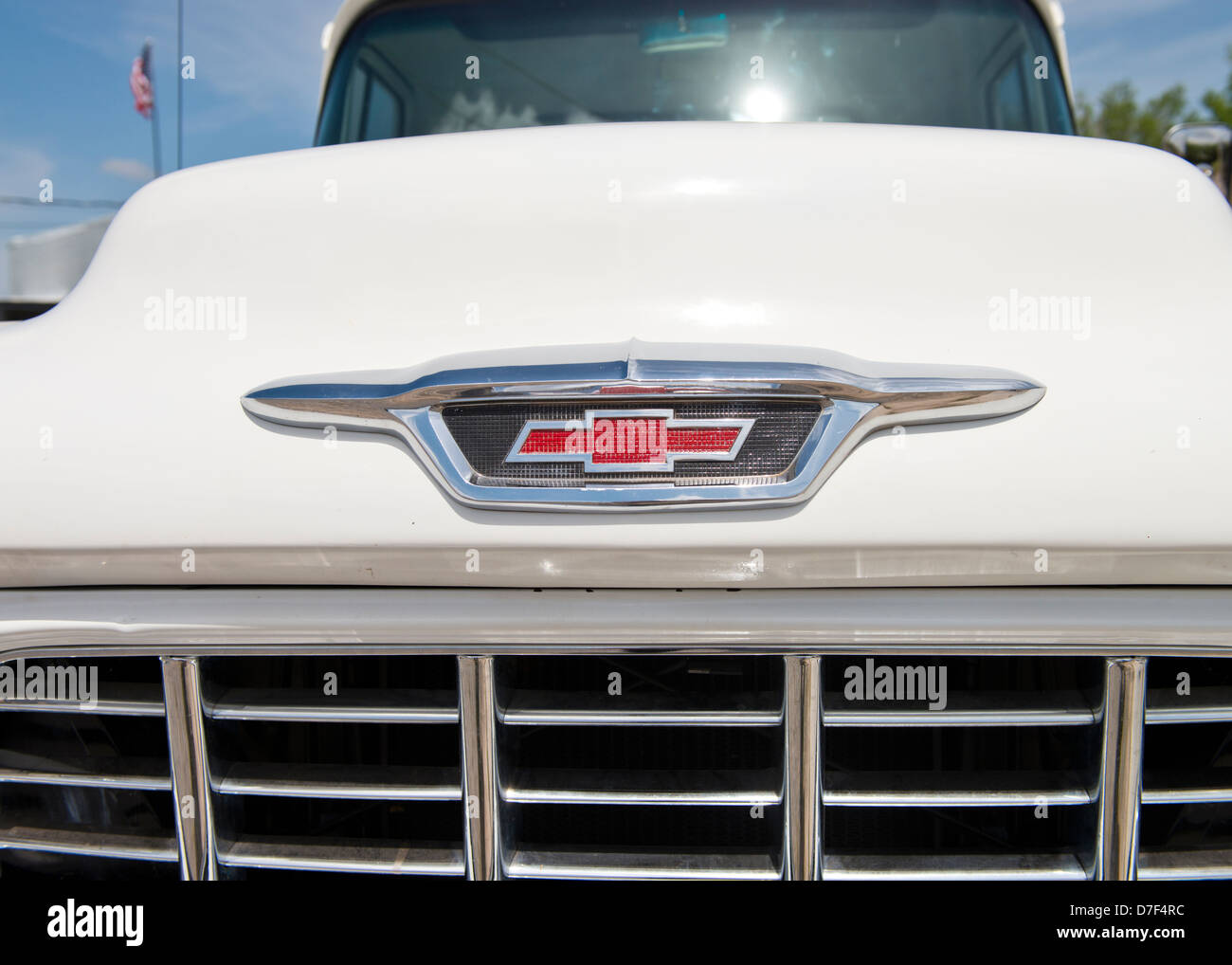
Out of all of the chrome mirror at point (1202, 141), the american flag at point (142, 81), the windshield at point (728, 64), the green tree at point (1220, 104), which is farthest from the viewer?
the green tree at point (1220, 104)

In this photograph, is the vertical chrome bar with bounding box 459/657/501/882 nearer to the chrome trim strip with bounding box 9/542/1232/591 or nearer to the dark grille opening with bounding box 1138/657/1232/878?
the chrome trim strip with bounding box 9/542/1232/591

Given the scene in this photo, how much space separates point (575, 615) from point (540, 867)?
360mm

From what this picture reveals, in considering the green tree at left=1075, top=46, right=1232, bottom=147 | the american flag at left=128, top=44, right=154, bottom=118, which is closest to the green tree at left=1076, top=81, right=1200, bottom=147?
the green tree at left=1075, top=46, right=1232, bottom=147

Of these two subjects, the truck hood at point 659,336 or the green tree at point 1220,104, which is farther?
→ the green tree at point 1220,104

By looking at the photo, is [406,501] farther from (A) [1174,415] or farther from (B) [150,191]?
(A) [1174,415]

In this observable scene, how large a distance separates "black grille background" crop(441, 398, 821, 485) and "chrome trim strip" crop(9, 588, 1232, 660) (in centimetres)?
16

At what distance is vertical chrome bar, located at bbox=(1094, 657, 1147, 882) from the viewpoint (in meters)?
1.20

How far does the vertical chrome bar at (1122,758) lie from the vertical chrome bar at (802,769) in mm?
381

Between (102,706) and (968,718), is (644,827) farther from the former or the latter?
(102,706)

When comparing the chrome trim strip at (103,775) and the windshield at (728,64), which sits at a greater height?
the windshield at (728,64)

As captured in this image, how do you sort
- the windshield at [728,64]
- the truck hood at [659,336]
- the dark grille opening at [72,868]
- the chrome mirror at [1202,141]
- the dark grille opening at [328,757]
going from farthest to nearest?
the chrome mirror at [1202,141] → the windshield at [728,64] → the dark grille opening at [72,868] → the dark grille opening at [328,757] → the truck hood at [659,336]

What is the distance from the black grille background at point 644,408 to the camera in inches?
45.9

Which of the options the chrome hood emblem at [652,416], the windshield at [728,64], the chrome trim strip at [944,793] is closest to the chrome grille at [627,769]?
the chrome trim strip at [944,793]

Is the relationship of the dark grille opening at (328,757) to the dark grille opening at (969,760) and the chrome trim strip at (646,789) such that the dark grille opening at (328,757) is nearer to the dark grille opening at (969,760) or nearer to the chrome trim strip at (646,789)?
the chrome trim strip at (646,789)
